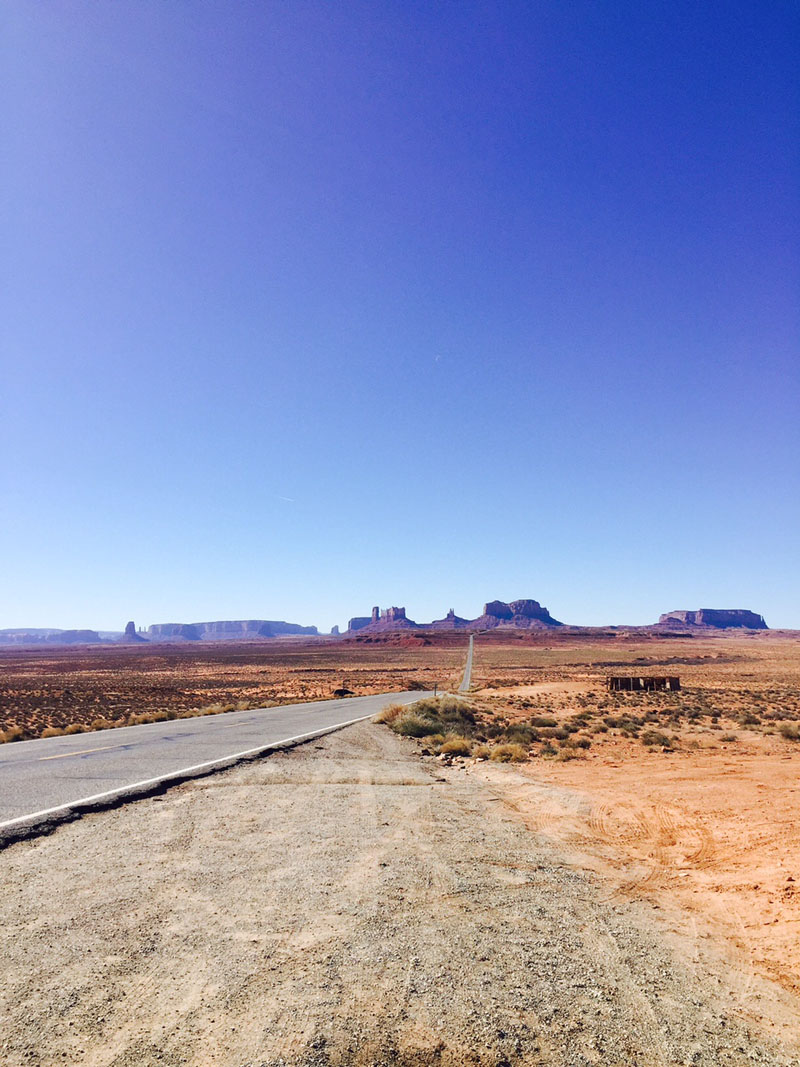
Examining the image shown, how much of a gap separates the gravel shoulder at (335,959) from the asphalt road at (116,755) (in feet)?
6.94

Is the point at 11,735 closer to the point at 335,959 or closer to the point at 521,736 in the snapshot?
the point at 521,736

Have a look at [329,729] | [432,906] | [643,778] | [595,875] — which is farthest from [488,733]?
[432,906]

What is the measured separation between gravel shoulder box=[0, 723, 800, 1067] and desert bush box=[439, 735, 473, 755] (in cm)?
807

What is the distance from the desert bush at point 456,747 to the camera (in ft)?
51.1

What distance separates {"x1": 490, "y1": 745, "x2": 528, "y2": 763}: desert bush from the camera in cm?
1488

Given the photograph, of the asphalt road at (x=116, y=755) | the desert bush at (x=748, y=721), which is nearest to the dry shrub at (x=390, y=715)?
the asphalt road at (x=116, y=755)

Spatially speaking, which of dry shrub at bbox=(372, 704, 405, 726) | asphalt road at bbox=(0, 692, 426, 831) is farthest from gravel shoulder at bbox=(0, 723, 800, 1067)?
dry shrub at bbox=(372, 704, 405, 726)

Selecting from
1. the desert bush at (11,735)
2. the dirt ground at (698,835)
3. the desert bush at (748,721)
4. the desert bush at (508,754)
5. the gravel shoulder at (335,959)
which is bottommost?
the desert bush at (11,735)

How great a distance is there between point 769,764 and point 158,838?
44.9 ft

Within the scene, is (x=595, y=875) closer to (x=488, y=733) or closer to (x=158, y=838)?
(x=158, y=838)

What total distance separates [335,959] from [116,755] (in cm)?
1101

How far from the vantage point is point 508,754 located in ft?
49.6

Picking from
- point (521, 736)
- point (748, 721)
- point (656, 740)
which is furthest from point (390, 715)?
point (748, 721)

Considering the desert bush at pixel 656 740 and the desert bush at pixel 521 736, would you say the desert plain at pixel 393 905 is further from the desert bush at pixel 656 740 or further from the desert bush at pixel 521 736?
the desert bush at pixel 656 740
